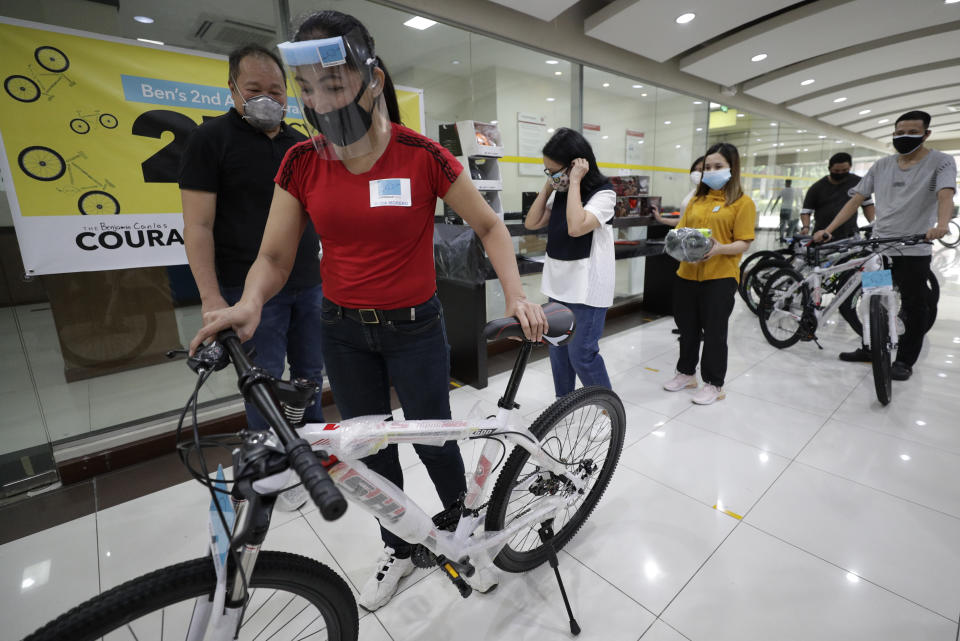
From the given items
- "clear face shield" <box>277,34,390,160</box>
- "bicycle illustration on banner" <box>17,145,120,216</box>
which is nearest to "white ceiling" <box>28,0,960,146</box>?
"bicycle illustration on banner" <box>17,145,120,216</box>

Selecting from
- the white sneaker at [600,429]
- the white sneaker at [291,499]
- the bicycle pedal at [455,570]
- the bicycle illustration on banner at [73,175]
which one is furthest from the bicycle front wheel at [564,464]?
the bicycle illustration on banner at [73,175]

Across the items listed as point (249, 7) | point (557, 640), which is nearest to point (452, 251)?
point (249, 7)

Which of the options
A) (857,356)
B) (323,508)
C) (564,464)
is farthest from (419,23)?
(857,356)

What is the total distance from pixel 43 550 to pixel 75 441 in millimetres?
703

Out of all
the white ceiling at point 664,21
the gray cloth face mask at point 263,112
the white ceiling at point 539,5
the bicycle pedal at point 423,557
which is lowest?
the bicycle pedal at point 423,557

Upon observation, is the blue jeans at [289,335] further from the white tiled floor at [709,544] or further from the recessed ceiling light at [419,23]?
the recessed ceiling light at [419,23]

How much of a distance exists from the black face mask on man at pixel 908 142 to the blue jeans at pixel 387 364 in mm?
3116

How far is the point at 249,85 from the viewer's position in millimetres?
1478

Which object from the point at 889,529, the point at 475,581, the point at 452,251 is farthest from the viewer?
the point at 452,251

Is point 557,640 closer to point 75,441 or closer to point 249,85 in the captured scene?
point 249,85

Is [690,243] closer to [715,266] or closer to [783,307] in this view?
[715,266]

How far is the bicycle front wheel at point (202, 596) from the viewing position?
664mm

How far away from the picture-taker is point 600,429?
61.0 inches

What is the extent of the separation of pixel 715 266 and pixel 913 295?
4.94 feet
